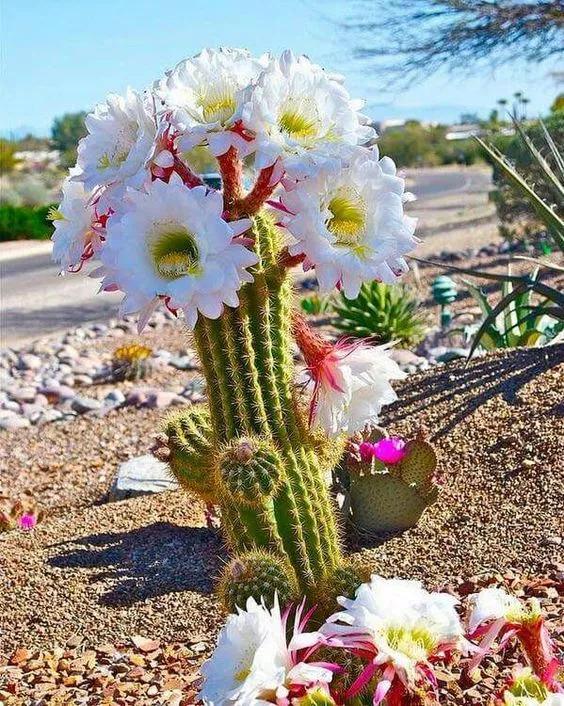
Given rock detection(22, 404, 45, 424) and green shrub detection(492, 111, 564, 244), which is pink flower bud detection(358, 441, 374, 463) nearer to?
rock detection(22, 404, 45, 424)

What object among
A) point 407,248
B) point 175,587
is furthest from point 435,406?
point 407,248

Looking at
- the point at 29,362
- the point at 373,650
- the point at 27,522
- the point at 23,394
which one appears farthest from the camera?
the point at 29,362

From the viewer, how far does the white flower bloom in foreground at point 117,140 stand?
2.42 metres

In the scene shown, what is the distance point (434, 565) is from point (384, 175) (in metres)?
1.80

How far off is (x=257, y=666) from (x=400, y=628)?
0.26 m

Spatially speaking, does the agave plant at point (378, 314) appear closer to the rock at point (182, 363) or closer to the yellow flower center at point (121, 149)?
the rock at point (182, 363)

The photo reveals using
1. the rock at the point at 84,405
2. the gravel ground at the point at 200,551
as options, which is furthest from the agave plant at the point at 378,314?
the gravel ground at the point at 200,551

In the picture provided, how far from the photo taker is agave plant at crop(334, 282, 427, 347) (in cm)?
827

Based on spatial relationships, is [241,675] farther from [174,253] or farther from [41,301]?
[41,301]

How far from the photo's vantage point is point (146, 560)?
4121mm

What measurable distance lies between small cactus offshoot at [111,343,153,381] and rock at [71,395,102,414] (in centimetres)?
77

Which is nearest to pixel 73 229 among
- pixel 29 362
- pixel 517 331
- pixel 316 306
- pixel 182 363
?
pixel 517 331

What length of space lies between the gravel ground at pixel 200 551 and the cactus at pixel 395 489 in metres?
0.09

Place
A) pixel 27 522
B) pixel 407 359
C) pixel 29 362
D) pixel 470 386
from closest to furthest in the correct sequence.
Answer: pixel 27 522, pixel 470 386, pixel 407 359, pixel 29 362
